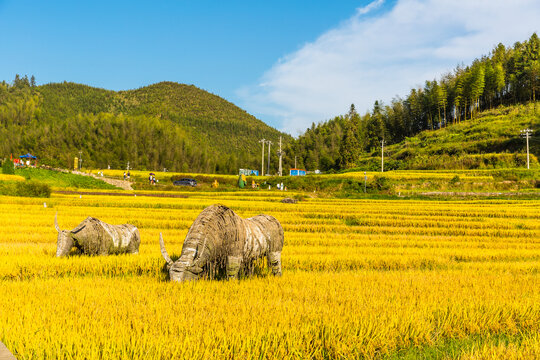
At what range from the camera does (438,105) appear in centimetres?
12731

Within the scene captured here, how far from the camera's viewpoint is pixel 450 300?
6246mm

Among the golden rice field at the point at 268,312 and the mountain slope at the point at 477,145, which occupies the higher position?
the mountain slope at the point at 477,145

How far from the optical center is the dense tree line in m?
117

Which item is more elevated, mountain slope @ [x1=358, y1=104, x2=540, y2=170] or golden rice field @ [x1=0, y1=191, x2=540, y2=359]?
mountain slope @ [x1=358, y1=104, x2=540, y2=170]

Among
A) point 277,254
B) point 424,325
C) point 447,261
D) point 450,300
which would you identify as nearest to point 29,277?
point 277,254

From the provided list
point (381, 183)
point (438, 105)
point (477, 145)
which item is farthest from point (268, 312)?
point (438, 105)

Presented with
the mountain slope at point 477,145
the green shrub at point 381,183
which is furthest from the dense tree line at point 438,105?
the green shrub at point 381,183

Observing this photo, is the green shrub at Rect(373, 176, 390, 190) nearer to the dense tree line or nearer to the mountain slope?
the mountain slope

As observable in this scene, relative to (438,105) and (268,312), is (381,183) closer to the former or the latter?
(268,312)

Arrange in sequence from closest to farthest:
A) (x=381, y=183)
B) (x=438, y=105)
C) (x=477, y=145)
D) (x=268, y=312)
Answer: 1. (x=268, y=312)
2. (x=381, y=183)
3. (x=477, y=145)
4. (x=438, y=105)

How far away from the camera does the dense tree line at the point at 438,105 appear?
117 meters

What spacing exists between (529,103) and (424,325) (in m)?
146

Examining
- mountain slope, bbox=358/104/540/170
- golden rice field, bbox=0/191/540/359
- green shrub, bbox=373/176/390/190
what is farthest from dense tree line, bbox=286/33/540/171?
golden rice field, bbox=0/191/540/359

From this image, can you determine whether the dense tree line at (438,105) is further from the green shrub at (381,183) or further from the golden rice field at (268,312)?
the golden rice field at (268,312)
